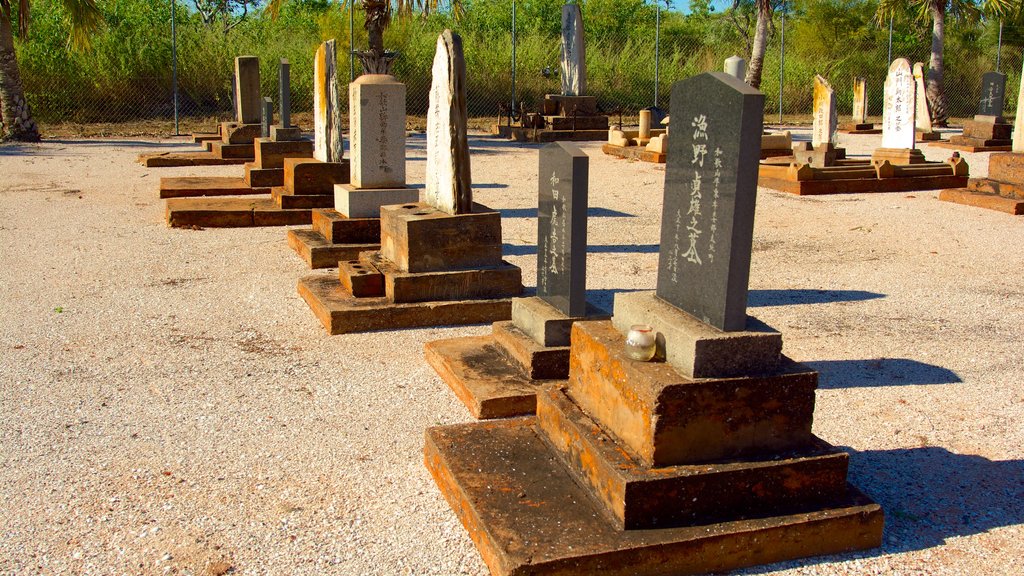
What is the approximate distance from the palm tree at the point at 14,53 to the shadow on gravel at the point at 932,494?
15555 mm

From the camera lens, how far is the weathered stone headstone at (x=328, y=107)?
943 centimetres

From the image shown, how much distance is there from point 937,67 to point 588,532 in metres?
22.9

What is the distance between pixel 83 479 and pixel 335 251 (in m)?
4.12

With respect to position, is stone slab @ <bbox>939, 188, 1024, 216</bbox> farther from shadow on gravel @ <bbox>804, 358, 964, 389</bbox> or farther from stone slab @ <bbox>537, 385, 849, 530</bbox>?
stone slab @ <bbox>537, 385, 849, 530</bbox>

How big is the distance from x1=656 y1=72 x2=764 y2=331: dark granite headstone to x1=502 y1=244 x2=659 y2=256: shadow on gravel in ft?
16.1

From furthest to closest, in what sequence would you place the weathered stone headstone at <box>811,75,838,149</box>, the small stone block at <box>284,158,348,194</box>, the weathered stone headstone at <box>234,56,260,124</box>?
the weathered stone headstone at <box>234,56,260,124</box> → the weathered stone headstone at <box>811,75,838,149</box> → the small stone block at <box>284,158,348,194</box>

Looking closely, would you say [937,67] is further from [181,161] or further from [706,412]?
[706,412]

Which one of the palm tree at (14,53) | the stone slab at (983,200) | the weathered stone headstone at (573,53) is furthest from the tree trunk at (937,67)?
the palm tree at (14,53)

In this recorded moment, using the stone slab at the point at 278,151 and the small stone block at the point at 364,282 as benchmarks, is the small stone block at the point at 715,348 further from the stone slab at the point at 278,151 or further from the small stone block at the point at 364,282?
the stone slab at the point at 278,151

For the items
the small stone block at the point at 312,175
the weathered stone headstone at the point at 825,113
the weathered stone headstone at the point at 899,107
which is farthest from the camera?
the weathered stone headstone at the point at 825,113

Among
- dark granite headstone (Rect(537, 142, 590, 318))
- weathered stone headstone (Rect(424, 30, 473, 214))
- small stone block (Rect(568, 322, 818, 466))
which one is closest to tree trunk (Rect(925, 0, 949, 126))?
weathered stone headstone (Rect(424, 30, 473, 214))

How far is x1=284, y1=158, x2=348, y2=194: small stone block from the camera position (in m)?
9.91

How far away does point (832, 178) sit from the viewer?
42.4ft

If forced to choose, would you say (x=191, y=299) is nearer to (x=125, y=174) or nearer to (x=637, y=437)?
(x=637, y=437)
